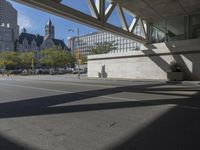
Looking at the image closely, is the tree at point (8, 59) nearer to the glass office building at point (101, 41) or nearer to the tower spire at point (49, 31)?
the glass office building at point (101, 41)

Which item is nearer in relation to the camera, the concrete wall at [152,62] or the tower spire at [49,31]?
the concrete wall at [152,62]

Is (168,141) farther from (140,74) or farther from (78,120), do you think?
(140,74)

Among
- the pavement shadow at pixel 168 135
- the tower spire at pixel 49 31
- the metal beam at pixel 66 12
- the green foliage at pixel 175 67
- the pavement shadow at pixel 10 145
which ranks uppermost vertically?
the tower spire at pixel 49 31

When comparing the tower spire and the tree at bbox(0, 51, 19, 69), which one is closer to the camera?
the tree at bbox(0, 51, 19, 69)

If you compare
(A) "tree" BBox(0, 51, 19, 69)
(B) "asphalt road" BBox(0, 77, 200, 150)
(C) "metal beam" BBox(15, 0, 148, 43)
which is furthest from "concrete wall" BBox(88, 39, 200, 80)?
(A) "tree" BBox(0, 51, 19, 69)

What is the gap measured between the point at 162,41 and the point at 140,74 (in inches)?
228

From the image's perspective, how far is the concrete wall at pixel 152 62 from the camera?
25.7 m

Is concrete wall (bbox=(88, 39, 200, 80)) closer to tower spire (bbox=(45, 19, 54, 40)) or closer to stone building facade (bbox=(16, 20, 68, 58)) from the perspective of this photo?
stone building facade (bbox=(16, 20, 68, 58))

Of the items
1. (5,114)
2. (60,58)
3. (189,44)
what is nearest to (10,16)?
(60,58)

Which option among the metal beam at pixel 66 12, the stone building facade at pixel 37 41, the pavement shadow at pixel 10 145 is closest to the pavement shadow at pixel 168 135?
the pavement shadow at pixel 10 145

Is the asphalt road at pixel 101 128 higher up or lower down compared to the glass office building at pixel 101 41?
lower down

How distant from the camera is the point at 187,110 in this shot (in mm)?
7828

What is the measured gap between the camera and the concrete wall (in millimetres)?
25656

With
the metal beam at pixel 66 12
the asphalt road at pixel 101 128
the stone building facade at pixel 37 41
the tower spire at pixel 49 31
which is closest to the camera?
the asphalt road at pixel 101 128
